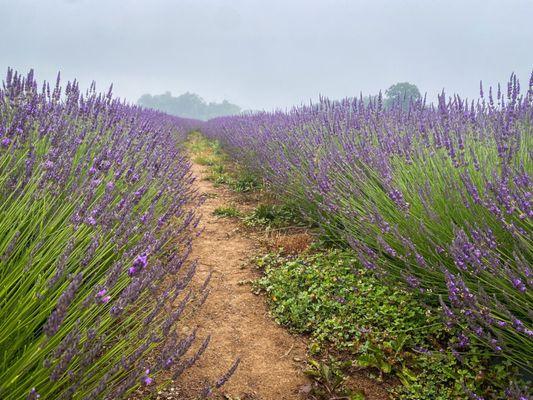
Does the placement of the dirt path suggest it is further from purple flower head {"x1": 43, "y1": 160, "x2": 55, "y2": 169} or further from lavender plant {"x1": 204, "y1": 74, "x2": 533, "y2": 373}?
purple flower head {"x1": 43, "y1": 160, "x2": 55, "y2": 169}

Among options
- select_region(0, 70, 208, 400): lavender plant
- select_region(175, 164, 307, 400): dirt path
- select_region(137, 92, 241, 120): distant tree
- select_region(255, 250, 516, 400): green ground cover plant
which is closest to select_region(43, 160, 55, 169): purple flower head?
select_region(0, 70, 208, 400): lavender plant

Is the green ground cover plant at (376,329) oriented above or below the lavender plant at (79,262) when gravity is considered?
below

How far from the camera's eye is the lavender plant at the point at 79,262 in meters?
1.05

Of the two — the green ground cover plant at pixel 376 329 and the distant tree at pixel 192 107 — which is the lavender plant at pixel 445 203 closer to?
the green ground cover plant at pixel 376 329

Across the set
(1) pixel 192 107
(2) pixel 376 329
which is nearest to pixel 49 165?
(2) pixel 376 329

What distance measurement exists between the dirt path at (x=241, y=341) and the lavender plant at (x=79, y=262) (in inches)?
7.9

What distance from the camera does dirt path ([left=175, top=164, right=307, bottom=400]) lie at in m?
1.79

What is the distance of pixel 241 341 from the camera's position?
214 centimetres

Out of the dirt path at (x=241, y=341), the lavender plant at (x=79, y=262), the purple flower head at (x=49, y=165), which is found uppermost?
the purple flower head at (x=49, y=165)

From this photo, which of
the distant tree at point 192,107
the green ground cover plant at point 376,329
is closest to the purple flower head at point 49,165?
the green ground cover plant at point 376,329

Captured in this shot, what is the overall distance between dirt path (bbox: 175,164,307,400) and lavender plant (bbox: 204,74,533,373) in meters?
0.67

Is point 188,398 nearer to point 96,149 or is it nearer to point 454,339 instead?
point 454,339

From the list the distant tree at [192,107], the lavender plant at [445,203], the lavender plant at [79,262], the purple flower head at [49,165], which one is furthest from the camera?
the distant tree at [192,107]

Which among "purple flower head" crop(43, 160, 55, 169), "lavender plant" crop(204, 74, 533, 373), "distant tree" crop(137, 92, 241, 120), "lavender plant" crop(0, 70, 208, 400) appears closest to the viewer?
"lavender plant" crop(0, 70, 208, 400)
